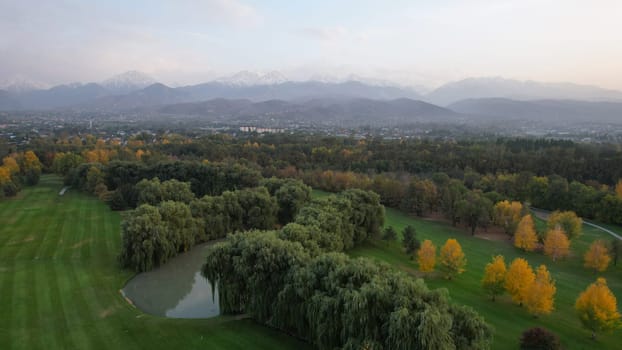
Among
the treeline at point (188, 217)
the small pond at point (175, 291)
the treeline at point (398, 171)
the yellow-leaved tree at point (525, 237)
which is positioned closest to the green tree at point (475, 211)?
the yellow-leaved tree at point (525, 237)

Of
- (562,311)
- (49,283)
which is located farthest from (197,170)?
(562,311)

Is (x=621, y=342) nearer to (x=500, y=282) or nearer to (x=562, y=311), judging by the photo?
(x=562, y=311)

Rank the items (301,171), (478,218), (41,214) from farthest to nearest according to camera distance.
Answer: (301,171), (41,214), (478,218)

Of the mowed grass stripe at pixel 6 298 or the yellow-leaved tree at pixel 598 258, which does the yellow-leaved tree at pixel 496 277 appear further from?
the mowed grass stripe at pixel 6 298

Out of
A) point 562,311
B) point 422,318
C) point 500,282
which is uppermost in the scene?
point 422,318

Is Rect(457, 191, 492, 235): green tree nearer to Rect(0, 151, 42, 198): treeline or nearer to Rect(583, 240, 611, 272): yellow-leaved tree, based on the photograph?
Rect(583, 240, 611, 272): yellow-leaved tree
